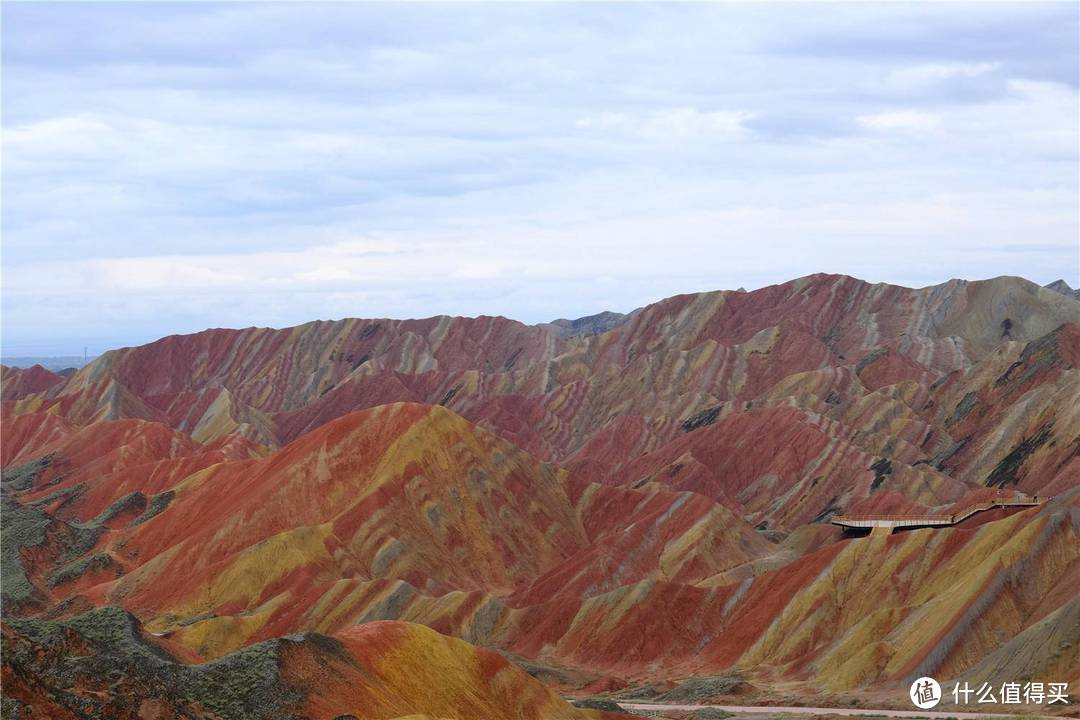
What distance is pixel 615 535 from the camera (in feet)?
395

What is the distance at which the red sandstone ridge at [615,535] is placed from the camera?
7825cm

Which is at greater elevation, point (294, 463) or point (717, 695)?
point (294, 463)

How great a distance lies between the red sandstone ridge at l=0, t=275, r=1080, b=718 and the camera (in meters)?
78.2

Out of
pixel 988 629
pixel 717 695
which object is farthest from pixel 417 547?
pixel 988 629

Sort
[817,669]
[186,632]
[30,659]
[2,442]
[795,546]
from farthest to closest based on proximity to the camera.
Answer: [2,442] → [795,546] → [186,632] → [817,669] → [30,659]

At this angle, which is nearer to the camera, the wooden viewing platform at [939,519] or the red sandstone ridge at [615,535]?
the red sandstone ridge at [615,535]

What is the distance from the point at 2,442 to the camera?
185 meters

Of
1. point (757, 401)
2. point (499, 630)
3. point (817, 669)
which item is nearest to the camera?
point (817, 669)

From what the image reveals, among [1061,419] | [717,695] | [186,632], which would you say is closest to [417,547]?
[186,632]

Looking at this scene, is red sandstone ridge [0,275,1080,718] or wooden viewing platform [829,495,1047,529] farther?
wooden viewing platform [829,495,1047,529]

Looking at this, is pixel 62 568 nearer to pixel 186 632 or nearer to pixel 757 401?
pixel 186 632

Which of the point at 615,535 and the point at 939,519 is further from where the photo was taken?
the point at 615,535

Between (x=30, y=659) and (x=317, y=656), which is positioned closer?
(x=30, y=659)

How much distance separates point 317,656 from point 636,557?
5928 centimetres
